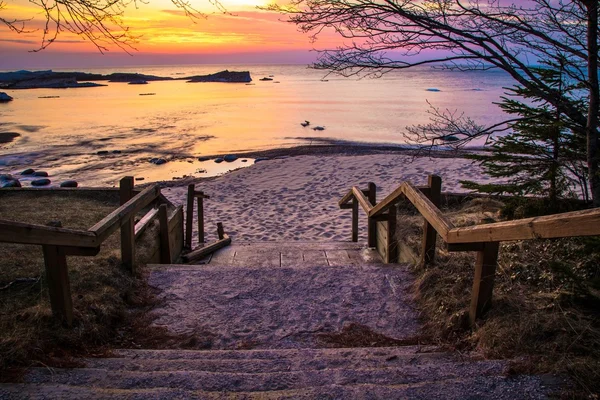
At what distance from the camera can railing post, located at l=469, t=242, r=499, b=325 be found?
11.2ft

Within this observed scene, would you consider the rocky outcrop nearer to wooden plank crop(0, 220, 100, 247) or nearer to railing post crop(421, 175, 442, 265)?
railing post crop(421, 175, 442, 265)

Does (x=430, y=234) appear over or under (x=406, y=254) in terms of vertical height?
over

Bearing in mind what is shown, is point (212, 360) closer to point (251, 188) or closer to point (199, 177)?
point (251, 188)

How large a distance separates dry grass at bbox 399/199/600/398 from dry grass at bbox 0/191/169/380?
254 cm

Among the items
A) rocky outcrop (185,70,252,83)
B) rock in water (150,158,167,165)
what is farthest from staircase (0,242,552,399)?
rocky outcrop (185,70,252,83)

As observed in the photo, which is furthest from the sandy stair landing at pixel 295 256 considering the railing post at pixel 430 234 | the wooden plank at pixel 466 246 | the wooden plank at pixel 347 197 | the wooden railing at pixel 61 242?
the wooden plank at pixel 466 246

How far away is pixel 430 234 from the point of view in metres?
4.90

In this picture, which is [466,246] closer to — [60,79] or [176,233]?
[176,233]

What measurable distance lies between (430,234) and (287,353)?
2.14m

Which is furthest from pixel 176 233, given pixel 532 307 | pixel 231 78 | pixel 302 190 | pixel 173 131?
pixel 231 78

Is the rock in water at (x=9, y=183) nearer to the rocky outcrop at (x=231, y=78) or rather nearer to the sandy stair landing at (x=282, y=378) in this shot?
the sandy stair landing at (x=282, y=378)

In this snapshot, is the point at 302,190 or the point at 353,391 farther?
the point at 302,190

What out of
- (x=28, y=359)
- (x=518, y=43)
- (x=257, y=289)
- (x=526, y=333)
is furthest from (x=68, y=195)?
(x=526, y=333)

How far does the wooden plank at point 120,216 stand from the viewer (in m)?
3.93
